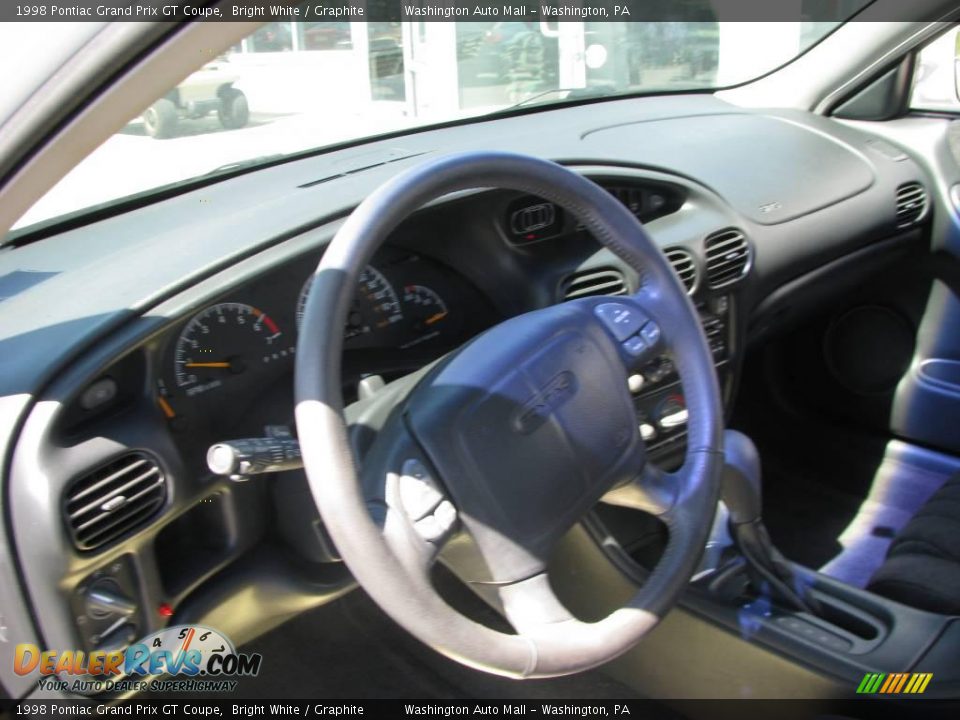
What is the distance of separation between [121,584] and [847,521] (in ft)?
6.90

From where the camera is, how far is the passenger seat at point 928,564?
196 centimetres

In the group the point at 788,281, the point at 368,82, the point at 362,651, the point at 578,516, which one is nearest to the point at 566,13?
the point at 368,82

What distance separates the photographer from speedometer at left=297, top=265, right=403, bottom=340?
1819mm

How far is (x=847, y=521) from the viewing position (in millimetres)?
2789

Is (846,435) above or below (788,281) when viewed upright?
below

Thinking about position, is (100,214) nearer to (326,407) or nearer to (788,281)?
(326,407)

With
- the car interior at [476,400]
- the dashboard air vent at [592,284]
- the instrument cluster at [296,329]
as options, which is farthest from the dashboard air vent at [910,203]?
the instrument cluster at [296,329]

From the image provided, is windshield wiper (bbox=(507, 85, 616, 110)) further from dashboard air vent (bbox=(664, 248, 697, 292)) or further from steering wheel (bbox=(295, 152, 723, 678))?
steering wheel (bbox=(295, 152, 723, 678))

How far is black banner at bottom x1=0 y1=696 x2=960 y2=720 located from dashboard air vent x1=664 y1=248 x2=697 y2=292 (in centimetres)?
92

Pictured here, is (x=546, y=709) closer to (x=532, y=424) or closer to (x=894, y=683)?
(x=894, y=683)

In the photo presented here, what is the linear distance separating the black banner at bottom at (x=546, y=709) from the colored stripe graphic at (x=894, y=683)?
0.06 feet

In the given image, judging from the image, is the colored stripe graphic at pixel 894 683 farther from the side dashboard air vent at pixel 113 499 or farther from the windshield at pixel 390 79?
the windshield at pixel 390 79

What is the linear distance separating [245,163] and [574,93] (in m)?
1.17

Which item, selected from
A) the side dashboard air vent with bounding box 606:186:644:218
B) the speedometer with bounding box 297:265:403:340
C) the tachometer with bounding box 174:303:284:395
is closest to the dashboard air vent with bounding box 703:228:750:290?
A: the side dashboard air vent with bounding box 606:186:644:218
